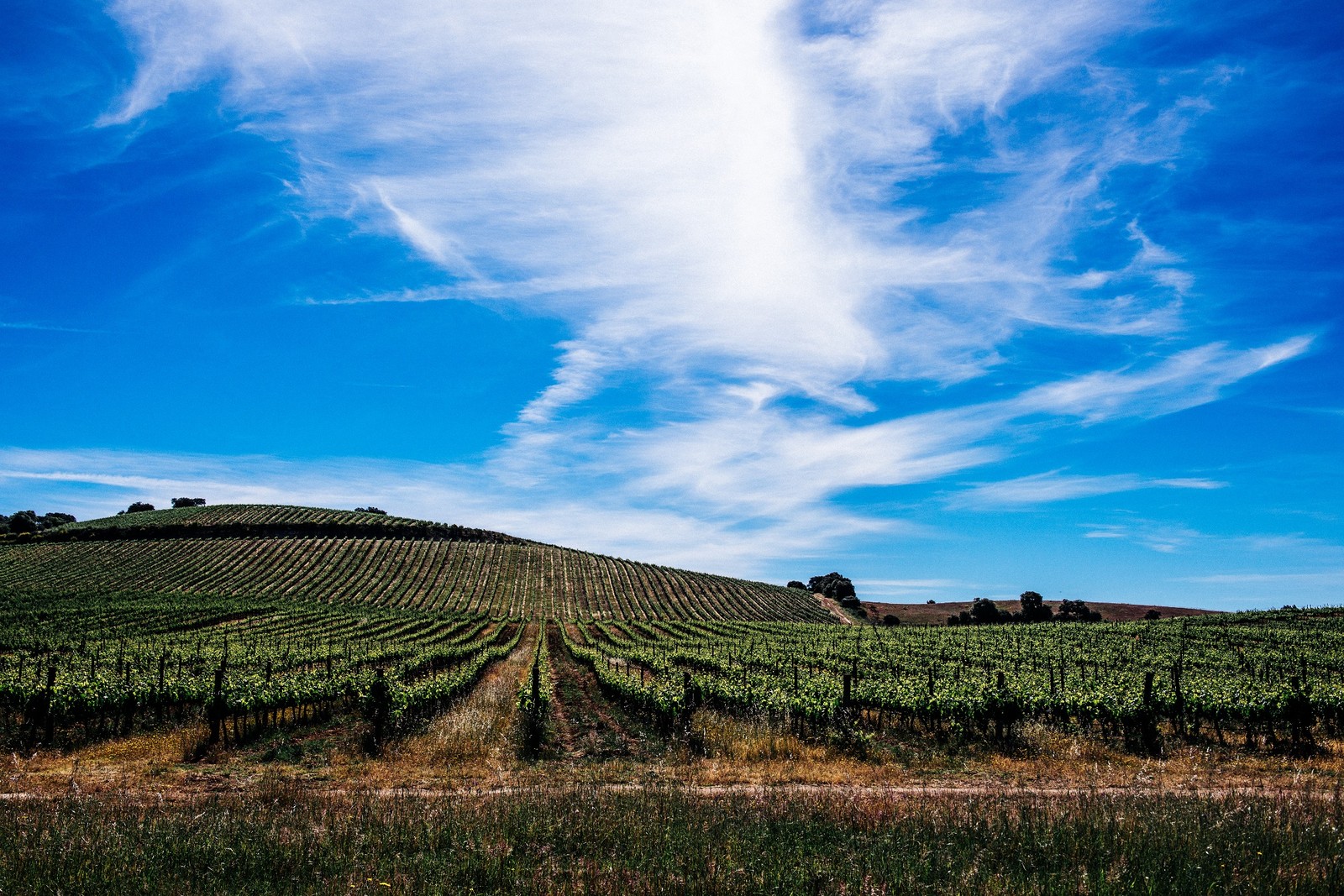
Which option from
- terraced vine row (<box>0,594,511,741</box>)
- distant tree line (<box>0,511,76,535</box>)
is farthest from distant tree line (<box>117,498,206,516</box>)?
terraced vine row (<box>0,594,511,741</box>)

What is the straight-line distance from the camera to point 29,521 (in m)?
141

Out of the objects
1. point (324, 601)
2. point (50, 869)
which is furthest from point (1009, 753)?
point (324, 601)

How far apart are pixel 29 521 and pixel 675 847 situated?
18162cm

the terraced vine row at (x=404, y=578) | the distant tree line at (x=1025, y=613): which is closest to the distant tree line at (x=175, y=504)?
the terraced vine row at (x=404, y=578)

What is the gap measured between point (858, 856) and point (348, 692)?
80.5 ft

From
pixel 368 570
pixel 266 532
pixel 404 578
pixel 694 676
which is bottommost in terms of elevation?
pixel 694 676

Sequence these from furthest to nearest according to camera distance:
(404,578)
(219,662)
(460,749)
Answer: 1. (404,578)
2. (219,662)
3. (460,749)

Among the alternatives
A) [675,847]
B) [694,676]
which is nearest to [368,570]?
[694,676]

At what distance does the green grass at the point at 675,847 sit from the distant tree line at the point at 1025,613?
98.6 meters

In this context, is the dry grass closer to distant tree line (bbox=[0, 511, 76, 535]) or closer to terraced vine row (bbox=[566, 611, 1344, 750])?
terraced vine row (bbox=[566, 611, 1344, 750])

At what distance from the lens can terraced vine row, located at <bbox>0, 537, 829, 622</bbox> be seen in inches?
3565

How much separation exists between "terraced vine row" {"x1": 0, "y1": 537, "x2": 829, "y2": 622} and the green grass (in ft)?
257

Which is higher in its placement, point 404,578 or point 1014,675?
point 404,578

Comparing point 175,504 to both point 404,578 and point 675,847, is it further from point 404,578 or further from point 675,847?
point 675,847
